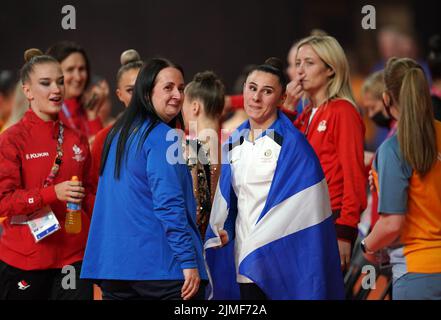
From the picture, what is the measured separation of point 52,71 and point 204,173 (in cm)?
87

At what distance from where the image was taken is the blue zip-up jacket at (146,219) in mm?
3727

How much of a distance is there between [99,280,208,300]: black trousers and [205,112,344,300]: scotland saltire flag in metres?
0.36

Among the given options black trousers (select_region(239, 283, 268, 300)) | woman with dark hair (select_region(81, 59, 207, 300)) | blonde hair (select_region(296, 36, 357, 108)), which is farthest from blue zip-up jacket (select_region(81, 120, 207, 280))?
blonde hair (select_region(296, 36, 357, 108))

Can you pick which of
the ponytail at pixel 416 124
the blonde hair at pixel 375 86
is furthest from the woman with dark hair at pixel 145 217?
the blonde hair at pixel 375 86

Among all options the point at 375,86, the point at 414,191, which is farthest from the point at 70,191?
the point at 375,86

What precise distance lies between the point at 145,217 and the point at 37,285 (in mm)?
864

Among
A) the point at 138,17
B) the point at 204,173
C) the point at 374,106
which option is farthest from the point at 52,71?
the point at 138,17

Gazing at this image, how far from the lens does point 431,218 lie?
159 inches

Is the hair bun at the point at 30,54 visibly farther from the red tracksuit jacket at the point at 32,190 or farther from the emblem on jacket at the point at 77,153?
the emblem on jacket at the point at 77,153

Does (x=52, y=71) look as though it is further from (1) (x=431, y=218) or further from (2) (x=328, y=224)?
(1) (x=431, y=218)

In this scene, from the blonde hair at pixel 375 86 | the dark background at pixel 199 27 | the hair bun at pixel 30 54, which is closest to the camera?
the hair bun at pixel 30 54

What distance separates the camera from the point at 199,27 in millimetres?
8656

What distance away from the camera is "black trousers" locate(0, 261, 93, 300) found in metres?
→ 4.34

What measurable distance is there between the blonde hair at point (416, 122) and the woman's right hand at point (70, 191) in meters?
1.42
